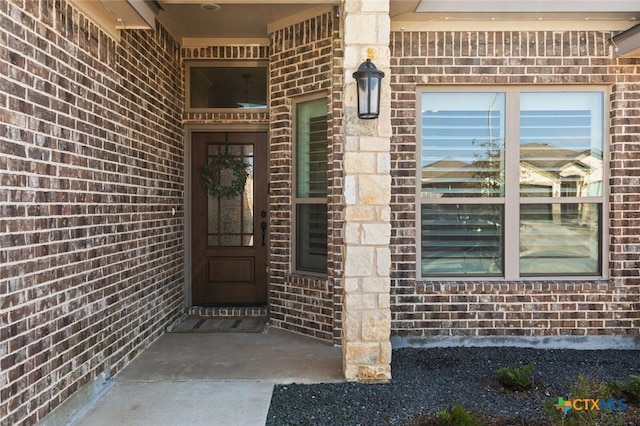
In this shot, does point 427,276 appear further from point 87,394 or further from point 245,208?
point 87,394

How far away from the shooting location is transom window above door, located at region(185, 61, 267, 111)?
5.80 m

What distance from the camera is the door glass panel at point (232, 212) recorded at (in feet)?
19.3

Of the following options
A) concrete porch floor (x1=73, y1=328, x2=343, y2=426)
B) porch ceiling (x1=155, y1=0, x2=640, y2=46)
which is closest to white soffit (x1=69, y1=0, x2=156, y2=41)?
porch ceiling (x1=155, y1=0, x2=640, y2=46)

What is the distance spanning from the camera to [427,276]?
15.7ft

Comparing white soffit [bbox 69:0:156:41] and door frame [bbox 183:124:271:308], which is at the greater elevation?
white soffit [bbox 69:0:156:41]

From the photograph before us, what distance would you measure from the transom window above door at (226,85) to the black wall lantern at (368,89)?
2.47 metres

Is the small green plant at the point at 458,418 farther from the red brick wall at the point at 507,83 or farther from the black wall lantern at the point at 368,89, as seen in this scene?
the black wall lantern at the point at 368,89

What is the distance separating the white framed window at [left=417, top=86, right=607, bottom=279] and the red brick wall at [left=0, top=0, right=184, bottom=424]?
261 cm

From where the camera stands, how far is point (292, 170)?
205 inches

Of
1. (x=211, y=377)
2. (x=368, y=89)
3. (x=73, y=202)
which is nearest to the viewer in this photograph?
(x=73, y=202)

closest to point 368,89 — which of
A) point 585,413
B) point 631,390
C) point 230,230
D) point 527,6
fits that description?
point 527,6

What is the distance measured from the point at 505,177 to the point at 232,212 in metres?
3.07

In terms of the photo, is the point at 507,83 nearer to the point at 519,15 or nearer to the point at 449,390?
the point at 519,15
